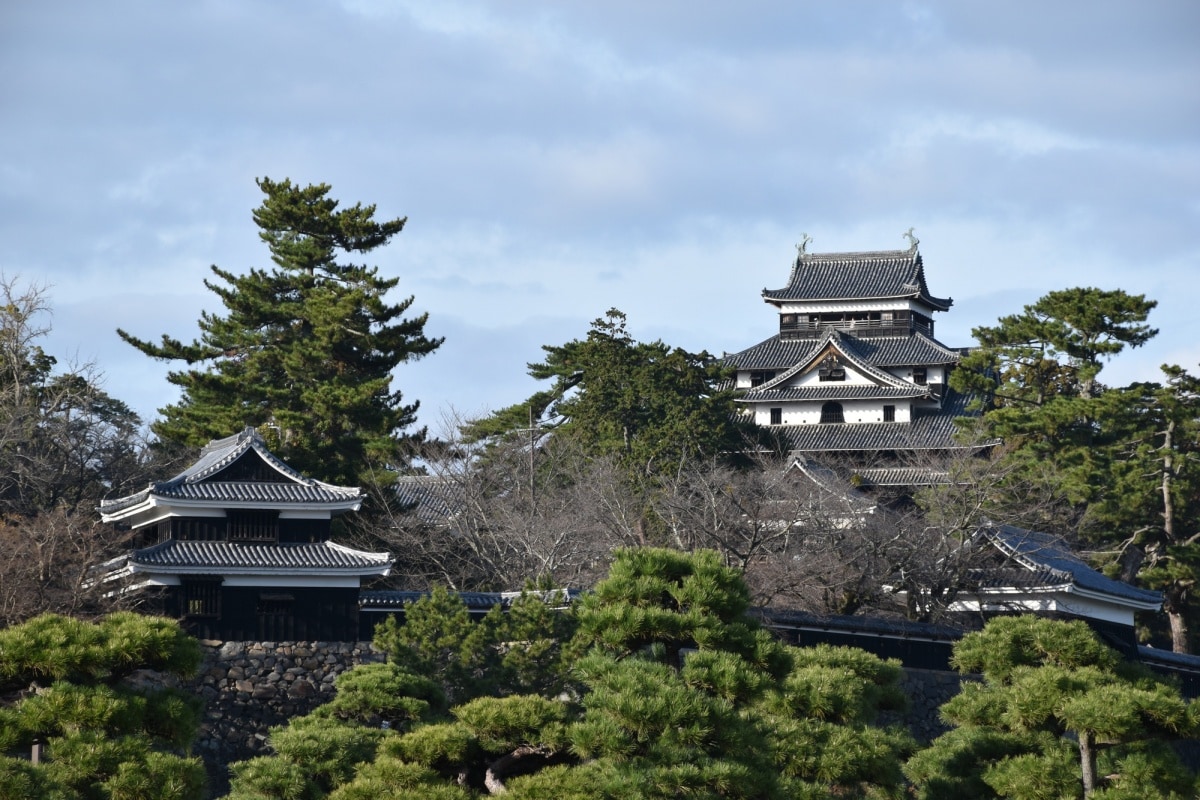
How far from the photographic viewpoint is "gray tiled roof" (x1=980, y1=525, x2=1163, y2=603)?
3500 cm

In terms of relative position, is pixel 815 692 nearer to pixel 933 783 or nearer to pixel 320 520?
pixel 933 783

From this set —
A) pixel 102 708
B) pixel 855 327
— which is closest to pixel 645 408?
pixel 855 327

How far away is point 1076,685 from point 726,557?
1526 centimetres

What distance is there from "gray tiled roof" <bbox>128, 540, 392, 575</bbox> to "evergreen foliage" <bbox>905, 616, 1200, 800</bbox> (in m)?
12.4

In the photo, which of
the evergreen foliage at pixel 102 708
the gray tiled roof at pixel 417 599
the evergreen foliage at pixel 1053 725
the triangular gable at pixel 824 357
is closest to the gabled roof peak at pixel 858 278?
the triangular gable at pixel 824 357

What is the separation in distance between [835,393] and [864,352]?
11.2 feet

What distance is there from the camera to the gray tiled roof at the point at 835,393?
5244 cm

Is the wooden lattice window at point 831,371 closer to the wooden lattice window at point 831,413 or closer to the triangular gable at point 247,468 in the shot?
the wooden lattice window at point 831,413

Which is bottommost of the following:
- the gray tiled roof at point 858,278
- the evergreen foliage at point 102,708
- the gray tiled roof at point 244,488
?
the evergreen foliage at point 102,708

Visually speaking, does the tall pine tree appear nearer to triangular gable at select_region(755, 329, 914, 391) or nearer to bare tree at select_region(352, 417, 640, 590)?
bare tree at select_region(352, 417, 640, 590)

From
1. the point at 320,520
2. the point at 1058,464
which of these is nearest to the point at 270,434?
the point at 320,520

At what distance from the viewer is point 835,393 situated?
2106 inches

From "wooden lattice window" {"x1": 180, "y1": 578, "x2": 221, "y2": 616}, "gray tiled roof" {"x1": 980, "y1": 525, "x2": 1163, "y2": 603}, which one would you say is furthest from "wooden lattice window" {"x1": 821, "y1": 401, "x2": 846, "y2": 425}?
"wooden lattice window" {"x1": 180, "y1": 578, "x2": 221, "y2": 616}

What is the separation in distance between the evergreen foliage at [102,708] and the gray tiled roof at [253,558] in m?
11.7
